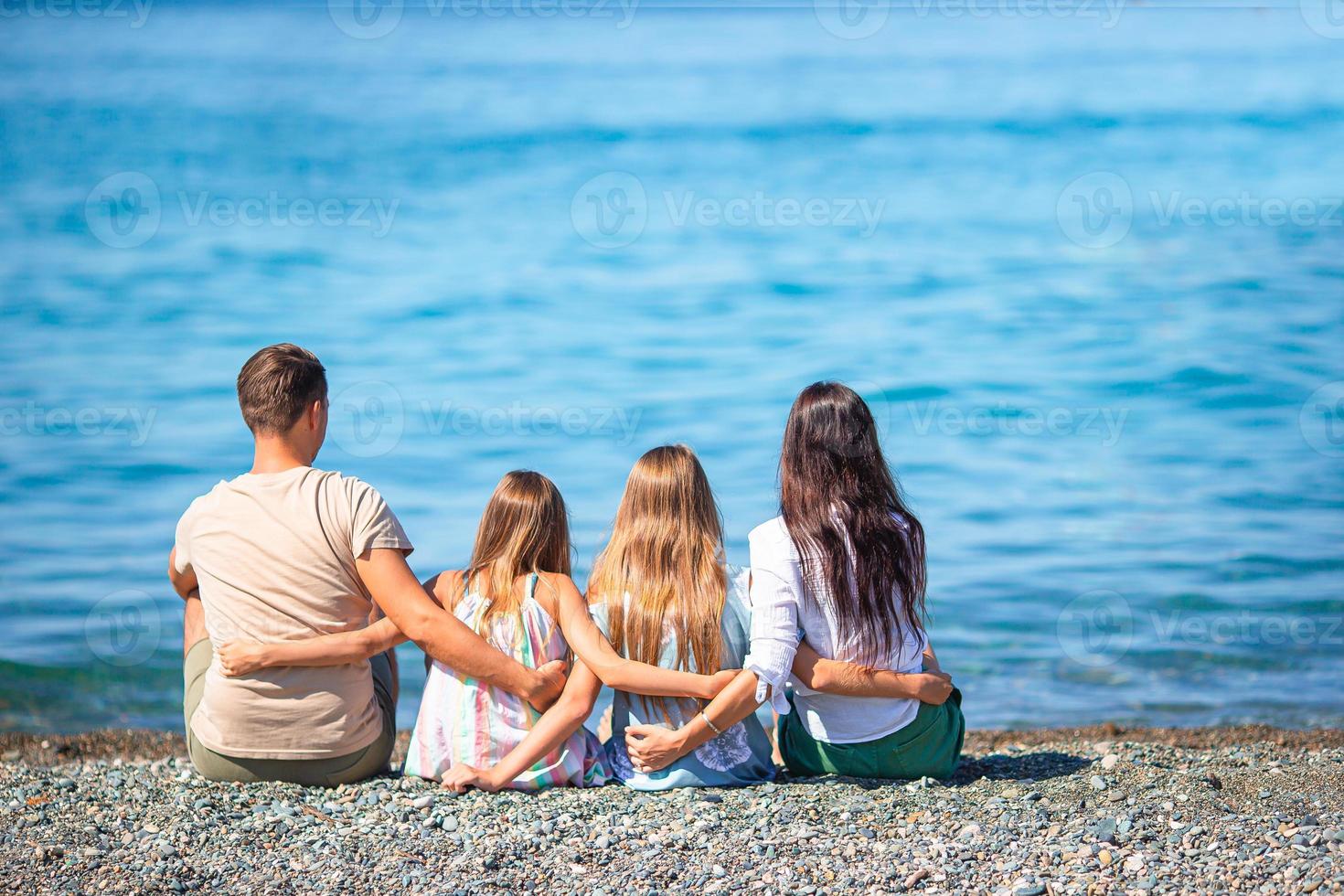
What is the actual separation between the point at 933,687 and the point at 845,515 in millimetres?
584

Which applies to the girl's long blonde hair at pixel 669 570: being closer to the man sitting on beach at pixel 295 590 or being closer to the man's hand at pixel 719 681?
the man's hand at pixel 719 681

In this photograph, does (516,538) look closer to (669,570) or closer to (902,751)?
(669,570)

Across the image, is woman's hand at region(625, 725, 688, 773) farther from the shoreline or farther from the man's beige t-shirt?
the shoreline

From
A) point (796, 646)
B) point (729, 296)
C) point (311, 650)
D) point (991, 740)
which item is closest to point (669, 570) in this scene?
point (796, 646)

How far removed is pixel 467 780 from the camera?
3436 millimetres

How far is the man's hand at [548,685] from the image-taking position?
3.47 meters

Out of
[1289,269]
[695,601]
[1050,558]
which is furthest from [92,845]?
[1289,269]

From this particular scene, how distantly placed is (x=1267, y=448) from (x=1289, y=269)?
6539 mm

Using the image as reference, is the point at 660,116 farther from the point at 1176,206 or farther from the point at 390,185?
the point at 1176,206

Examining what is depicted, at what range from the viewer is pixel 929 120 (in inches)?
840

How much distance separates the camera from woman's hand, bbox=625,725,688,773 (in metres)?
3.43

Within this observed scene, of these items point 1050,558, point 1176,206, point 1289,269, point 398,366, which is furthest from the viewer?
point 1176,206

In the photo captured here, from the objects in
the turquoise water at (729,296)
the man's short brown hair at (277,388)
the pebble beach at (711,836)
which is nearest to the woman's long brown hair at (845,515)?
the pebble beach at (711,836)

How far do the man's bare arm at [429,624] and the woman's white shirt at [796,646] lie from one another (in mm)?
675
